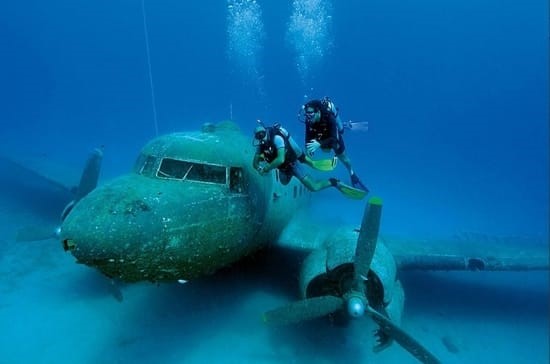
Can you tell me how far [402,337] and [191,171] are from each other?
15.3 feet

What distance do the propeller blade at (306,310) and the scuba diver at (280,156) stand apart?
2088 millimetres

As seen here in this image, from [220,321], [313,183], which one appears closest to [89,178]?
[220,321]

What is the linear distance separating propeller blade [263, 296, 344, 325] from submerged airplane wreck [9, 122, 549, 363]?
0.06 feet

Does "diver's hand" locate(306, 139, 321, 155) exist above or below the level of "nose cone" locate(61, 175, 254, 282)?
above

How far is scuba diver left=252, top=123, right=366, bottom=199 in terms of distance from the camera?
605cm

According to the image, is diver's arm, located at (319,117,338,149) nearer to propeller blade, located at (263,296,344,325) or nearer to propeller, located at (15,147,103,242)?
propeller blade, located at (263,296,344,325)

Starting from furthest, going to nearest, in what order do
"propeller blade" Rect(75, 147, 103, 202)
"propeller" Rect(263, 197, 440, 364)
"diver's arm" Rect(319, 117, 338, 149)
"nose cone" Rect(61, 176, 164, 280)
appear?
"propeller blade" Rect(75, 147, 103, 202) < "diver's arm" Rect(319, 117, 338, 149) < "propeller" Rect(263, 197, 440, 364) < "nose cone" Rect(61, 176, 164, 280)

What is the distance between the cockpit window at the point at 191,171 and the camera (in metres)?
6.03

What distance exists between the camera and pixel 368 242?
6.18m

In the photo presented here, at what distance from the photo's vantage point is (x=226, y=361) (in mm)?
6449

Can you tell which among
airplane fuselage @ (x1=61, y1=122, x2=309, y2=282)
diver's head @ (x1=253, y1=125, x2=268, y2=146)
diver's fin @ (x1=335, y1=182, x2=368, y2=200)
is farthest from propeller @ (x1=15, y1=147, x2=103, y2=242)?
diver's fin @ (x1=335, y1=182, x2=368, y2=200)

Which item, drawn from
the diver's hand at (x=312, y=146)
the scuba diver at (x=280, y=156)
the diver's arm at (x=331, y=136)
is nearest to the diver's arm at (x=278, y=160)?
→ the scuba diver at (x=280, y=156)

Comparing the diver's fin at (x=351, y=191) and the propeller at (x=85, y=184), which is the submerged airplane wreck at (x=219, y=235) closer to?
the propeller at (x=85, y=184)

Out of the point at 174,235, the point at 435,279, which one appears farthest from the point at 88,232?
the point at 435,279
